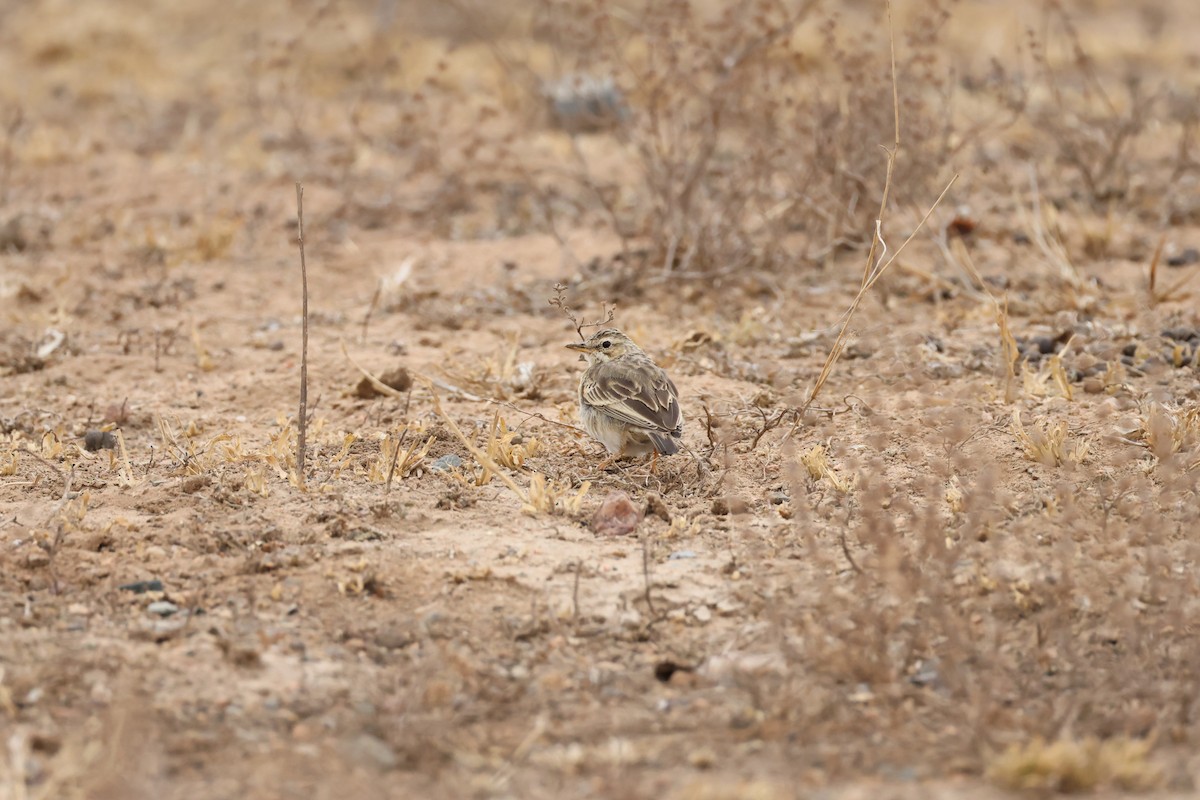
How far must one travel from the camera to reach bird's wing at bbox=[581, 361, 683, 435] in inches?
211

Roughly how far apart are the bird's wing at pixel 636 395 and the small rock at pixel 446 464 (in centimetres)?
59

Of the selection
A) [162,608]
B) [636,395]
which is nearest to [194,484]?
[162,608]

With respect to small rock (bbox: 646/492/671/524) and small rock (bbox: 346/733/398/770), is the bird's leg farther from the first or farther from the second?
small rock (bbox: 346/733/398/770)

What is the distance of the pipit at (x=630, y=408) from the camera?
534 centimetres

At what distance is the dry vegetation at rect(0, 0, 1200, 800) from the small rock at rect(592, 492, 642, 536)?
52mm

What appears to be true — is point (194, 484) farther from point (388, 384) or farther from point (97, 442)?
point (388, 384)

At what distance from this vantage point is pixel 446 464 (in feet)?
18.1

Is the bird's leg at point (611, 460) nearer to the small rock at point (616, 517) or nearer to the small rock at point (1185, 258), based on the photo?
the small rock at point (616, 517)

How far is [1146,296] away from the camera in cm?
762

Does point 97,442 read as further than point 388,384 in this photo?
No

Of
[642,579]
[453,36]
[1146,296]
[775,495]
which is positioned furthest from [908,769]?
[453,36]

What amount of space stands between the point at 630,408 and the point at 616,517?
56cm

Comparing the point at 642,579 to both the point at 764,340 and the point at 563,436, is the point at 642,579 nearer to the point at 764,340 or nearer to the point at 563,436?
the point at 563,436

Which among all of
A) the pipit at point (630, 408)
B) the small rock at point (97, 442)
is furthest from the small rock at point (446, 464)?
the small rock at point (97, 442)
